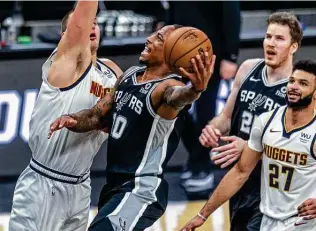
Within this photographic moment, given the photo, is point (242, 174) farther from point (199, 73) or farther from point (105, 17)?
point (105, 17)

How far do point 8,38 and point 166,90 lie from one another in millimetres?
4483

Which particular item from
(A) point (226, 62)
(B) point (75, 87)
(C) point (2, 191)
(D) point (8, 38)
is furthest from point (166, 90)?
(D) point (8, 38)

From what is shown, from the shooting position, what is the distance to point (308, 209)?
6.35m

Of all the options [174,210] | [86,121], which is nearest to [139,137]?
[86,121]

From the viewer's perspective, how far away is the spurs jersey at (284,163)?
653cm

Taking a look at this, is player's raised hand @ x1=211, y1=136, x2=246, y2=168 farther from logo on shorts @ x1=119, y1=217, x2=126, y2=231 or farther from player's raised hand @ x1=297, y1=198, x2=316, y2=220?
logo on shorts @ x1=119, y1=217, x2=126, y2=231

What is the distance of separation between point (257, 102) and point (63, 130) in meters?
1.33

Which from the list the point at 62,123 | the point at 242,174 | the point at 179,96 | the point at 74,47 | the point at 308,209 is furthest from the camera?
the point at 242,174

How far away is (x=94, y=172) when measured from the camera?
10.2 metres

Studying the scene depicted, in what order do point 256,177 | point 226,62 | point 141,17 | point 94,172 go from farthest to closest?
point 141,17
point 94,172
point 226,62
point 256,177

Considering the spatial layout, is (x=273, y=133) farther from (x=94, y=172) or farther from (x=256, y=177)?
(x=94, y=172)

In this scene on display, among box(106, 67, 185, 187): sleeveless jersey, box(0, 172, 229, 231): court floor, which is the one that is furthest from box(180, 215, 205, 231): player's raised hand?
box(0, 172, 229, 231): court floor

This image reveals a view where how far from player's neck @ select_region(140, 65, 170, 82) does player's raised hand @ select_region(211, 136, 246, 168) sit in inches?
21.9

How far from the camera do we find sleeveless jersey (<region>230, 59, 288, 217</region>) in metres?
7.13
